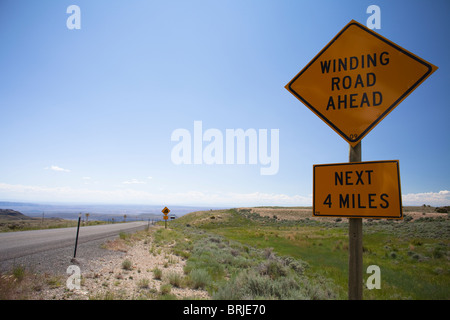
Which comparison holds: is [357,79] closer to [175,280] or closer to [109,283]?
[175,280]

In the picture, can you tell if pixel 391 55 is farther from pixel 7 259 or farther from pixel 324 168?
pixel 7 259

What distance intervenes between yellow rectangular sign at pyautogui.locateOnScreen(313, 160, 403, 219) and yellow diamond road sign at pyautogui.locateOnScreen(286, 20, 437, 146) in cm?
34

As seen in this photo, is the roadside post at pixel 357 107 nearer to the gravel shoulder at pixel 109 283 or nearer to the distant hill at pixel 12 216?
the gravel shoulder at pixel 109 283

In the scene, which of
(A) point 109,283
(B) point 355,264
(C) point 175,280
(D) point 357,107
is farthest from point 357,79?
(A) point 109,283

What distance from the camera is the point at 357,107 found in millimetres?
2324

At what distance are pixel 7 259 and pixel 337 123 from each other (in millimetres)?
12738

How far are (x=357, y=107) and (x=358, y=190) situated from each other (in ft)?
2.93

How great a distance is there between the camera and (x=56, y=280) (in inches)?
244

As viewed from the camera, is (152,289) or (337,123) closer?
(337,123)

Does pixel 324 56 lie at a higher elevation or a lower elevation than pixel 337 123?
higher

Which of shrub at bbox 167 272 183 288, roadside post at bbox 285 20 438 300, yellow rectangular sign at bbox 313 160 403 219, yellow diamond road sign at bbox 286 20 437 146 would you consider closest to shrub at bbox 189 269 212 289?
shrub at bbox 167 272 183 288

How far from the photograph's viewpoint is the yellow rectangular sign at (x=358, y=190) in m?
1.99

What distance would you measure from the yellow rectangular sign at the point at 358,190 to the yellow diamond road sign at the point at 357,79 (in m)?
0.34
